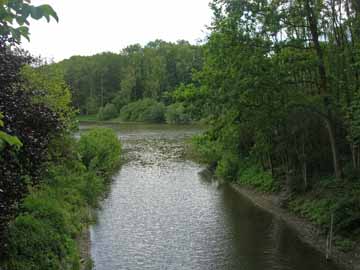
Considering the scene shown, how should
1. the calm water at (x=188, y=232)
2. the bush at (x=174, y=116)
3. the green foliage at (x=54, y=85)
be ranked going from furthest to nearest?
the bush at (x=174, y=116)
the green foliage at (x=54, y=85)
the calm water at (x=188, y=232)

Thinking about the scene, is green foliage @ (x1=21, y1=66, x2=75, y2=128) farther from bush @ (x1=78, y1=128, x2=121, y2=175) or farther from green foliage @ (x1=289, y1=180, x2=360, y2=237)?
green foliage @ (x1=289, y1=180, x2=360, y2=237)

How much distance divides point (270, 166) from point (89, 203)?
11736 millimetres

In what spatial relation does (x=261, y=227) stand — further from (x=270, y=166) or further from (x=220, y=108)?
(x=270, y=166)

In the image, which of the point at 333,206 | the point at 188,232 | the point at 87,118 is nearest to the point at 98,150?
the point at 188,232

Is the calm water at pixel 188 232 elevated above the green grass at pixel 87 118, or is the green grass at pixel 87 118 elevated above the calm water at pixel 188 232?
the green grass at pixel 87 118

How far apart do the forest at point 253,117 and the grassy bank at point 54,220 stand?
0.05 m

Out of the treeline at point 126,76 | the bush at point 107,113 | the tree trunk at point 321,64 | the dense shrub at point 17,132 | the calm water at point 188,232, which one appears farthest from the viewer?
the treeline at point 126,76

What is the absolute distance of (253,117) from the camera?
1838 centimetres

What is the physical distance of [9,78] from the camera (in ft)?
31.2

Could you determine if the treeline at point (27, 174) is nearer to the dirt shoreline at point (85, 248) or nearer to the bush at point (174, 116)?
the dirt shoreline at point (85, 248)

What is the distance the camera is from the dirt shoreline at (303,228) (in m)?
14.2

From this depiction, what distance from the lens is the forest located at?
10.2 metres

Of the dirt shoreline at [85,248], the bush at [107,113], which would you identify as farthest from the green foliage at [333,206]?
the bush at [107,113]

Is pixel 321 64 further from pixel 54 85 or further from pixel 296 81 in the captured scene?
pixel 54 85
